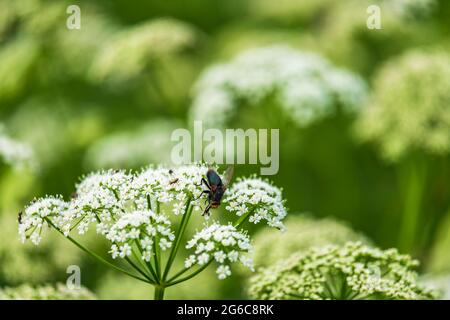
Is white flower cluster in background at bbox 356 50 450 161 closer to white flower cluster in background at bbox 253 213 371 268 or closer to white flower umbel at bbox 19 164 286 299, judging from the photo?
white flower cluster in background at bbox 253 213 371 268

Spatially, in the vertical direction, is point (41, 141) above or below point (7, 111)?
below

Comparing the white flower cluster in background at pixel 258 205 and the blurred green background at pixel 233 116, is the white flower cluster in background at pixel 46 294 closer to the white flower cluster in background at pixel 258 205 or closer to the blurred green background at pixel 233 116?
the white flower cluster in background at pixel 258 205

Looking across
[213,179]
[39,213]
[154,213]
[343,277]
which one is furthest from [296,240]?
[39,213]

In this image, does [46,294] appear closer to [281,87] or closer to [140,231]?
[140,231]

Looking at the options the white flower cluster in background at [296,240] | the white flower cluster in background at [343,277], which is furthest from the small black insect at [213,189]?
the white flower cluster in background at [296,240]
